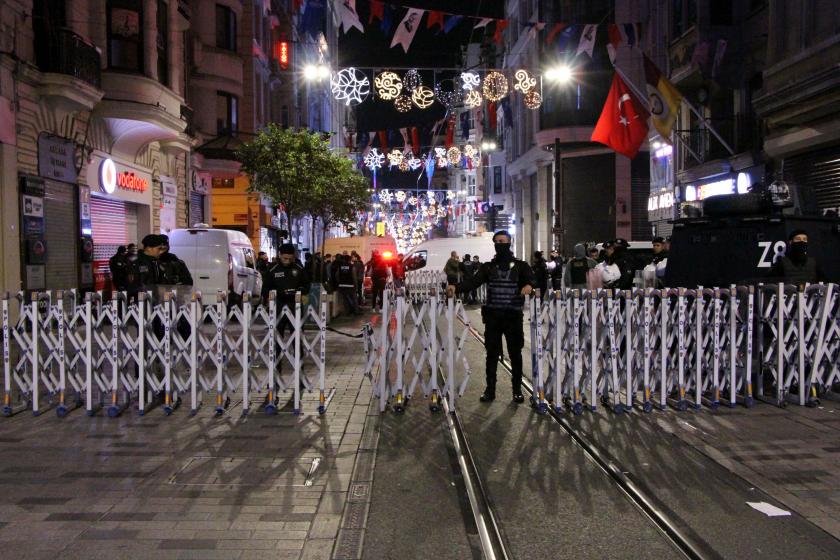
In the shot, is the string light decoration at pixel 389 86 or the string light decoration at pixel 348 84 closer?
the string light decoration at pixel 389 86

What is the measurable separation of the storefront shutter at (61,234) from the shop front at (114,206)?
91 cm

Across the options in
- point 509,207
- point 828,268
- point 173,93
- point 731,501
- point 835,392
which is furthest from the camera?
point 509,207

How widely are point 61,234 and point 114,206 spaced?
3.98 m

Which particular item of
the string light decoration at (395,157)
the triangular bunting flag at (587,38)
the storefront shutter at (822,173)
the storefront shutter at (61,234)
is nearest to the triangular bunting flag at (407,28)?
the triangular bunting flag at (587,38)

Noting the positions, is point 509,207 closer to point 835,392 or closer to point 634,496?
point 835,392

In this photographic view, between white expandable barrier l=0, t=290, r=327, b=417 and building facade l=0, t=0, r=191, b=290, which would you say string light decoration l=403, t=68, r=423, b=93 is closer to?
building facade l=0, t=0, r=191, b=290

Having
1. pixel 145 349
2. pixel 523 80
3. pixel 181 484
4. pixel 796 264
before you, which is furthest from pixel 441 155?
pixel 181 484

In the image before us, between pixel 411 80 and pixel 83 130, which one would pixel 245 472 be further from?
pixel 411 80

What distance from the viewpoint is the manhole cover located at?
5.68m

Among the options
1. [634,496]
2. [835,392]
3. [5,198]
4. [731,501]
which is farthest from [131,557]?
[5,198]

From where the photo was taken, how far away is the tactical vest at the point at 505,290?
8641 millimetres

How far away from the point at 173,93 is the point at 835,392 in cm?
1800

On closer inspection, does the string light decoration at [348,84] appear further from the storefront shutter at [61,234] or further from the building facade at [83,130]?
the storefront shutter at [61,234]

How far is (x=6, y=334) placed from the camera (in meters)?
7.88
